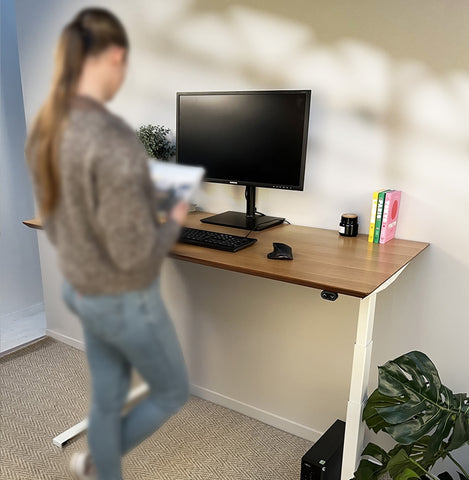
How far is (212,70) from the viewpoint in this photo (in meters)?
0.88

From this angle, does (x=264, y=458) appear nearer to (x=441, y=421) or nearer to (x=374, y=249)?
(x=441, y=421)

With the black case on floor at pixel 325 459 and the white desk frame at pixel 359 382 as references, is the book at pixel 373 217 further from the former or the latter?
the black case on floor at pixel 325 459

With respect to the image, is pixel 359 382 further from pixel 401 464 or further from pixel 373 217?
pixel 373 217

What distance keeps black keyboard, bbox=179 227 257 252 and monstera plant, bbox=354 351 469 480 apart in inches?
23.8

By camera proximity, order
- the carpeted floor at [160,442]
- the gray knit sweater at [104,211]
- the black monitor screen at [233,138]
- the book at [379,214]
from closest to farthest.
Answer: the gray knit sweater at [104,211], the black monitor screen at [233,138], the book at [379,214], the carpeted floor at [160,442]

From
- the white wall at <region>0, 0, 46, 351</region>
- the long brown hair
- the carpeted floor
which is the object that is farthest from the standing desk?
the long brown hair

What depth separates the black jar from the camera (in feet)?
4.99

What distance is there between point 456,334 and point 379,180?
0.56 metres

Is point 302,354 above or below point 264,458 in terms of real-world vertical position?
above

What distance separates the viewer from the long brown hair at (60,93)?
318 millimetres

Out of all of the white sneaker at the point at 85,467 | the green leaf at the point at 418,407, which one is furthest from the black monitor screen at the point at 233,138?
the green leaf at the point at 418,407

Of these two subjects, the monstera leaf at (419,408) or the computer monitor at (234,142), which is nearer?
the computer monitor at (234,142)

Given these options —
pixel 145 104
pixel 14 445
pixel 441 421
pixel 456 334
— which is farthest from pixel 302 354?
pixel 145 104

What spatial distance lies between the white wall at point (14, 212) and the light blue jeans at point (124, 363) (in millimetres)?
121
